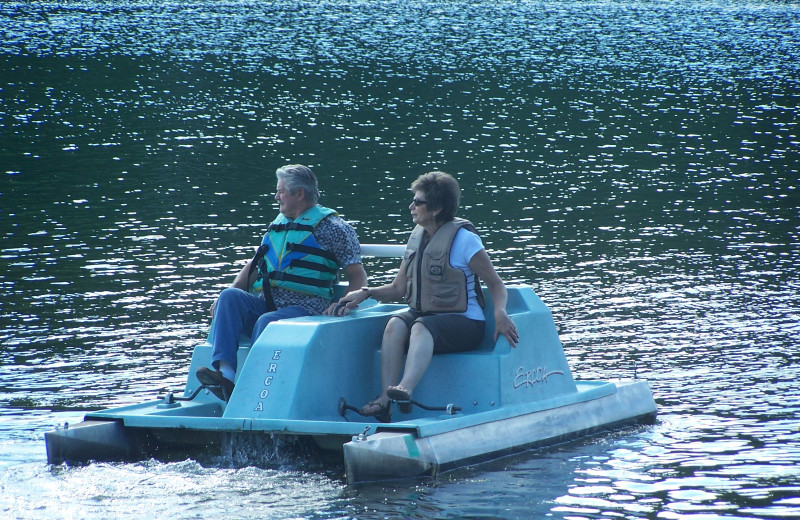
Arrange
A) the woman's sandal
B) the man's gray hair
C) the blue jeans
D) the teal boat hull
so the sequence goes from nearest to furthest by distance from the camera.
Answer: the teal boat hull
the woman's sandal
the blue jeans
the man's gray hair

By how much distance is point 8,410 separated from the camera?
808cm

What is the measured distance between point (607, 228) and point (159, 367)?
831 centimetres

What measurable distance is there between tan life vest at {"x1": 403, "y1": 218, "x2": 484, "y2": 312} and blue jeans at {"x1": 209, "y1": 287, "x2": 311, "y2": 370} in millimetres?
697

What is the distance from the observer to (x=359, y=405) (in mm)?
6977

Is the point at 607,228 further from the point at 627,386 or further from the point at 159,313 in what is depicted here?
the point at 627,386

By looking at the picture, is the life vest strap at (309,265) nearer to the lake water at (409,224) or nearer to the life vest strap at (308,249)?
the life vest strap at (308,249)

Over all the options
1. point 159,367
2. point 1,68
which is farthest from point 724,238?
point 1,68

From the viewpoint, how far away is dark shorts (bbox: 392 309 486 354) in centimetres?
684

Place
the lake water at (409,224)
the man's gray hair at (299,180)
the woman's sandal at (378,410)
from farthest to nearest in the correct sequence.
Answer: the man's gray hair at (299,180), the woman's sandal at (378,410), the lake water at (409,224)

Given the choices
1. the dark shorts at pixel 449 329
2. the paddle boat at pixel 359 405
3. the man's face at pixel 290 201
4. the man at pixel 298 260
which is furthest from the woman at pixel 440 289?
the man's face at pixel 290 201

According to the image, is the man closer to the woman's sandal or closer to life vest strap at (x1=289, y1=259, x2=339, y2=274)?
life vest strap at (x1=289, y1=259, x2=339, y2=274)

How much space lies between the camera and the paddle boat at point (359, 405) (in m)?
6.31

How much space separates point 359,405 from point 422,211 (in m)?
1.13

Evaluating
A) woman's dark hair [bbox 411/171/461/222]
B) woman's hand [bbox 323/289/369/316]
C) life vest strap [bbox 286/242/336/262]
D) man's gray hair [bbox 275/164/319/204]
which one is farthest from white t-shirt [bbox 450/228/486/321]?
man's gray hair [bbox 275/164/319/204]
